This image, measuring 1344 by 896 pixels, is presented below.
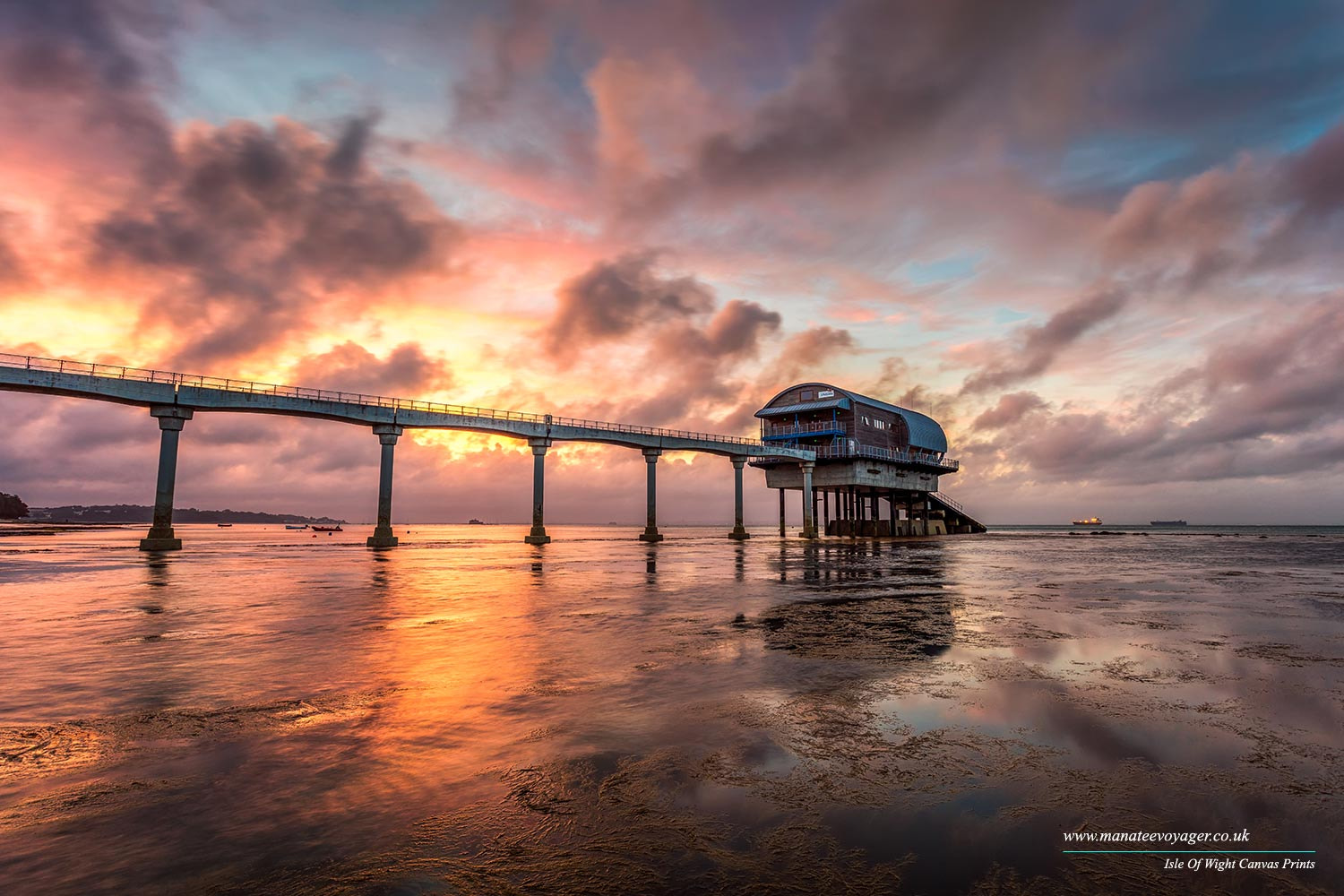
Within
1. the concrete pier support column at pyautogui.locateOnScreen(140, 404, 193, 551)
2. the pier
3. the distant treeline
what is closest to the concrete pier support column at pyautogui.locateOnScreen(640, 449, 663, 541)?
the pier

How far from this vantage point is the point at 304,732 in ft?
17.3

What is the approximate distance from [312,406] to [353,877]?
41.4 m

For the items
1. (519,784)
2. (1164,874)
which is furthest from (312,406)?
(1164,874)

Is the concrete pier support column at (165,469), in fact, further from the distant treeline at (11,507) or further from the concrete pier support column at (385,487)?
the distant treeline at (11,507)

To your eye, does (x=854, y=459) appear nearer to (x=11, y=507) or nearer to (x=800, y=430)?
(x=800, y=430)

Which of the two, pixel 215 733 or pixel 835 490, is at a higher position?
pixel 835 490

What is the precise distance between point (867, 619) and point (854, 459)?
4820 cm

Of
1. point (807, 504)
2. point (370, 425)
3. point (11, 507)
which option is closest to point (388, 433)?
point (370, 425)

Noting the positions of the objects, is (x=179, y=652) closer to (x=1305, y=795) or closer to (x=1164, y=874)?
(x=1164, y=874)

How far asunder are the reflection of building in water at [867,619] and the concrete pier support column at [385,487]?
30.8 metres

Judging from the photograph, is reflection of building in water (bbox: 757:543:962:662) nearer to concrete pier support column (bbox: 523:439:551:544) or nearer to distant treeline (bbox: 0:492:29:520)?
concrete pier support column (bbox: 523:439:551:544)

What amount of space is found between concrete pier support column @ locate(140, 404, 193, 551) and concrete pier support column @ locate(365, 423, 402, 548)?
10.5 metres

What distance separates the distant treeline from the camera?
15262 centimetres

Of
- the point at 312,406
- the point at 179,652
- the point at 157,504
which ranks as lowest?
the point at 179,652
